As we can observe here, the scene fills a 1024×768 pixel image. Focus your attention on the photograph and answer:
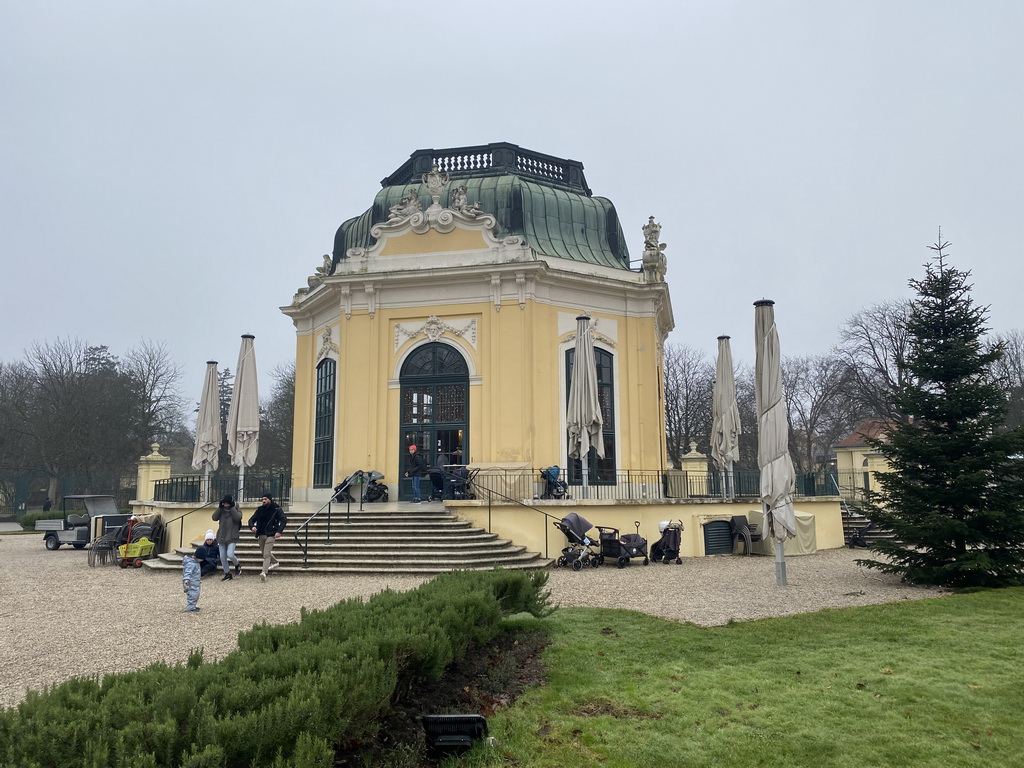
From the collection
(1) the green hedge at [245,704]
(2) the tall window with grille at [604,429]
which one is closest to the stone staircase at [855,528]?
(2) the tall window with grille at [604,429]

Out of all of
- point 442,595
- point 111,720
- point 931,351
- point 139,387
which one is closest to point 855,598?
point 931,351

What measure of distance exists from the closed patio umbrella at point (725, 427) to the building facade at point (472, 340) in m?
1.83

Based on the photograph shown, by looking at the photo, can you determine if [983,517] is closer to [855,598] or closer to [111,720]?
[855,598]

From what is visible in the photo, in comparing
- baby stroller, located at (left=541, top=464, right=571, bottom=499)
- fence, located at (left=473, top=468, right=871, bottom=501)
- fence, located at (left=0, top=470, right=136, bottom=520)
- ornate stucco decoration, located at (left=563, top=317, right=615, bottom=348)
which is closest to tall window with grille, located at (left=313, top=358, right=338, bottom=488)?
fence, located at (left=473, top=468, right=871, bottom=501)

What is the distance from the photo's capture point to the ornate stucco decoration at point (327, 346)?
19.4 metres

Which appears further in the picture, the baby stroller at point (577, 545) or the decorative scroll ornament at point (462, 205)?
the decorative scroll ornament at point (462, 205)

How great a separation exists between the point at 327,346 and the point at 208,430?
13.3 ft

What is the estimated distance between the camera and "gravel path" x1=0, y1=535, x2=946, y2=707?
7020mm

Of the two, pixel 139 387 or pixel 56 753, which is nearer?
pixel 56 753

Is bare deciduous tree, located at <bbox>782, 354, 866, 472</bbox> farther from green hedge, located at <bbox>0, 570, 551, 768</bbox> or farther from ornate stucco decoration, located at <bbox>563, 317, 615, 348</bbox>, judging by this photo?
green hedge, located at <bbox>0, 570, 551, 768</bbox>

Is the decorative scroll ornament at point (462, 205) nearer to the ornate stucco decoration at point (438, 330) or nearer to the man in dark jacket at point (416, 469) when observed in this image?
the ornate stucco decoration at point (438, 330)

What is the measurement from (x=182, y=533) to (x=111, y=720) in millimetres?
14941

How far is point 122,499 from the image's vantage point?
111 feet

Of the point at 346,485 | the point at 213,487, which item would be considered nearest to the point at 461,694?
the point at 346,485
